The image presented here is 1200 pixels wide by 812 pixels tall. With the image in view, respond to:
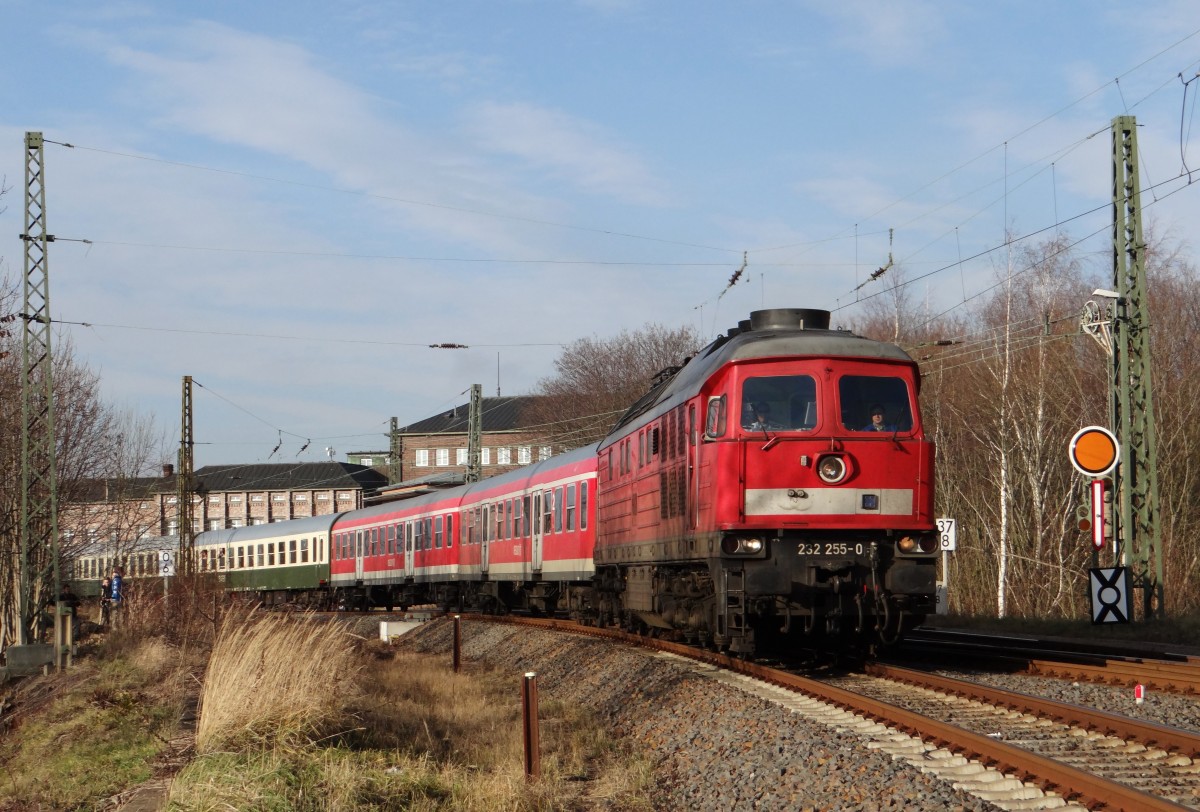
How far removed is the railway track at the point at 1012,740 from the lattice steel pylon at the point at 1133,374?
8739 mm

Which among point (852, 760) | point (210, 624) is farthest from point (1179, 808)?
point (210, 624)

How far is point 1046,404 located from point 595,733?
2411cm

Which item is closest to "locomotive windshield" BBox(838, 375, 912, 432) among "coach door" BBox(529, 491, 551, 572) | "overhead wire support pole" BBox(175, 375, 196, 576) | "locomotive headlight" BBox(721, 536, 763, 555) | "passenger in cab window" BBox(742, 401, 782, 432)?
"passenger in cab window" BBox(742, 401, 782, 432)

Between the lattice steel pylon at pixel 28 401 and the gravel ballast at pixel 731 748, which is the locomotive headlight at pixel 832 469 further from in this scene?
the lattice steel pylon at pixel 28 401

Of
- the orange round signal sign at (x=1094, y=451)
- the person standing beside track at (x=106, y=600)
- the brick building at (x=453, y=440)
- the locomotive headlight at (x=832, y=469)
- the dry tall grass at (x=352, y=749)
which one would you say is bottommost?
the person standing beside track at (x=106, y=600)

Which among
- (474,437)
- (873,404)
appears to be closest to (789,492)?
(873,404)

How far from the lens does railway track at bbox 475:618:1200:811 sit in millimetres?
7219

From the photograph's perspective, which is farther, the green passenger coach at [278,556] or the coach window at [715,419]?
the green passenger coach at [278,556]

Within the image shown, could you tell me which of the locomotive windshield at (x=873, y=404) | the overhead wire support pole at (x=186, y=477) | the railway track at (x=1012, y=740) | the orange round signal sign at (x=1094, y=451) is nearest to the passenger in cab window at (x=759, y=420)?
the locomotive windshield at (x=873, y=404)

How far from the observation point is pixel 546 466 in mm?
26562

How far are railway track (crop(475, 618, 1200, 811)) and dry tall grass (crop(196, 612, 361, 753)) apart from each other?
12.9ft

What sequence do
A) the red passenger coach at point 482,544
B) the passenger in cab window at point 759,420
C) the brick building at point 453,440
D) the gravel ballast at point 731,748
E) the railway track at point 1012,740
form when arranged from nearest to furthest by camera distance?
the railway track at point 1012,740 < the gravel ballast at point 731,748 < the passenger in cab window at point 759,420 < the red passenger coach at point 482,544 < the brick building at point 453,440

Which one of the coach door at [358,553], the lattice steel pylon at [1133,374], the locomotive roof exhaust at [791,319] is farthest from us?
the coach door at [358,553]

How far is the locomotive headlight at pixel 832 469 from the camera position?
1267cm
